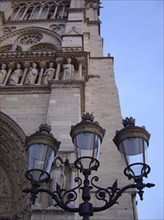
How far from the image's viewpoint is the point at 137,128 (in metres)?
4.55

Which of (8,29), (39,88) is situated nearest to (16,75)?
(39,88)

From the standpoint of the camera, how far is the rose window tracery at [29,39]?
17.6m

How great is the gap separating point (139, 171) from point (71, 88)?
6.87 metres

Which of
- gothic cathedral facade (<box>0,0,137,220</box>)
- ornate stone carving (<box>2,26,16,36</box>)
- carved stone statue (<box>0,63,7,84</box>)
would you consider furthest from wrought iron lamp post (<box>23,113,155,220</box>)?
ornate stone carving (<box>2,26,16,36</box>)

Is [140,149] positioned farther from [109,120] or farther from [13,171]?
[109,120]

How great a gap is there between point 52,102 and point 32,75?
89.2 inches

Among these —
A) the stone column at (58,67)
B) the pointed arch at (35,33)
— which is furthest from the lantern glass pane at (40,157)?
the pointed arch at (35,33)

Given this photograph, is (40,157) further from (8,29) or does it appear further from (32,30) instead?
(8,29)

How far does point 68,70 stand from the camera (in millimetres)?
11820

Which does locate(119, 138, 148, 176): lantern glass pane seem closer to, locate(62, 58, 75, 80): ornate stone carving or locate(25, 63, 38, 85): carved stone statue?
locate(62, 58, 75, 80): ornate stone carving

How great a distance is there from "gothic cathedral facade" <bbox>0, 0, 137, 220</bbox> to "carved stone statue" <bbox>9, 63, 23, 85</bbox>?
0.07 feet

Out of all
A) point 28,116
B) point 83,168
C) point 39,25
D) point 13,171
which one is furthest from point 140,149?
point 39,25

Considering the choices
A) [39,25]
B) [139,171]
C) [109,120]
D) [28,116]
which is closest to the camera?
[139,171]

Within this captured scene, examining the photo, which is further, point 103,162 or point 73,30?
point 73,30
